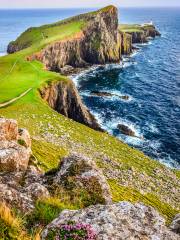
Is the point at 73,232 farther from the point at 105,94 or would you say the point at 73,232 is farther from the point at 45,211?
the point at 105,94

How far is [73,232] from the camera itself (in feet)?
36.1

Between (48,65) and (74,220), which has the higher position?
(74,220)

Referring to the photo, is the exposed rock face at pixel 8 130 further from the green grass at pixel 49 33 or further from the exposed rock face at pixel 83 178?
the green grass at pixel 49 33

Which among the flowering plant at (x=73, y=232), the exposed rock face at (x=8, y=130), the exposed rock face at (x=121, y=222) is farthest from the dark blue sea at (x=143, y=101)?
the flowering plant at (x=73, y=232)

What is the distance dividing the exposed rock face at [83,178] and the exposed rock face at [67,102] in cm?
5363

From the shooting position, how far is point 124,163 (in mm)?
47094

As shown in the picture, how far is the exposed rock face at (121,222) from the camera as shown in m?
11.5

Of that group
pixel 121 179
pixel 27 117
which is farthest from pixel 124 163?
pixel 27 117

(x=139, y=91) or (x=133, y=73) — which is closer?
(x=139, y=91)

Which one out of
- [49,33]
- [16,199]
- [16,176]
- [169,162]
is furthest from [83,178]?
[49,33]

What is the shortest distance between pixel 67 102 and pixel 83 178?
5744cm

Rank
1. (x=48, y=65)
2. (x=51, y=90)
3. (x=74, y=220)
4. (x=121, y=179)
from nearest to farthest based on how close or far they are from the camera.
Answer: (x=74, y=220) < (x=121, y=179) < (x=51, y=90) < (x=48, y=65)

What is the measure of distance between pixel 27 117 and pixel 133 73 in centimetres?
7977

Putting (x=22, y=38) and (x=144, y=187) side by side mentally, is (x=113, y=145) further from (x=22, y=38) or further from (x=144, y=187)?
(x=22, y=38)
